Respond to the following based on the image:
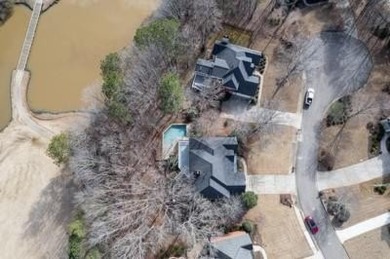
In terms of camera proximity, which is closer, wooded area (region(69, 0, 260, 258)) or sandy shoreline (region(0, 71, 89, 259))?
wooded area (region(69, 0, 260, 258))

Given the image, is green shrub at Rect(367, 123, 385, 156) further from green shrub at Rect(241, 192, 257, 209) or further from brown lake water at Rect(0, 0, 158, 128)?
brown lake water at Rect(0, 0, 158, 128)

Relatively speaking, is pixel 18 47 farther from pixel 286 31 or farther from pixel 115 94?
pixel 286 31

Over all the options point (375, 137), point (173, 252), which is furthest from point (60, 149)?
point (375, 137)

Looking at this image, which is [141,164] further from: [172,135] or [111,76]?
[111,76]

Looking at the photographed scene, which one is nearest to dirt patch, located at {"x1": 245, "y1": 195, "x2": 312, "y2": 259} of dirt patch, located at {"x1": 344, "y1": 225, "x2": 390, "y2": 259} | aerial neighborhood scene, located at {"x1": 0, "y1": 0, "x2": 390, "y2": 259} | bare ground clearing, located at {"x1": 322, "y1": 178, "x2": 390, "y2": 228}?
aerial neighborhood scene, located at {"x1": 0, "y1": 0, "x2": 390, "y2": 259}

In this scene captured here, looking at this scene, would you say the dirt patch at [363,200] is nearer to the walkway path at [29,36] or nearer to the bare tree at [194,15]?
the bare tree at [194,15]

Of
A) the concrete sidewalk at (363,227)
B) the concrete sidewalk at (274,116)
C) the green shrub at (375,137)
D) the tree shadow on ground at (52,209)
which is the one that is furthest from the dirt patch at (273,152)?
the tree shadow on ground at (52,209)
